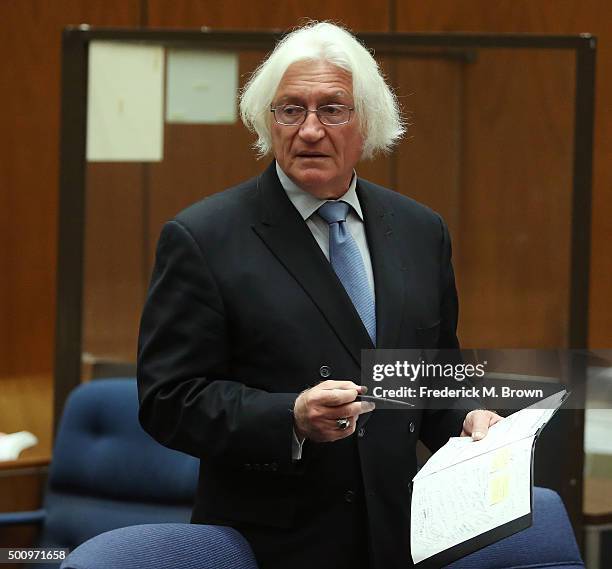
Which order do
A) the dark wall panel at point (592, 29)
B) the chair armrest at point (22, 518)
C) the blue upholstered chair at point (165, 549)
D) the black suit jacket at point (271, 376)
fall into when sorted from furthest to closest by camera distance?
the dark wall panel at point (592, 29) → the chair armrest at point (22, 518) → the black suit jacket at point (271, 376) → the blue upholstered chair at point (165, 549)

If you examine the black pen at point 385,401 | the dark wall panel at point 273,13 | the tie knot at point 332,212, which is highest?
the dark wall panel at point 273,13

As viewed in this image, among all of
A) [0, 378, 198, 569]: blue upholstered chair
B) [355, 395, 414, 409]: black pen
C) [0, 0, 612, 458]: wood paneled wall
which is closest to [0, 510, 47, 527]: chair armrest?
[0, 378, 198, 569]: blue upholstered chair

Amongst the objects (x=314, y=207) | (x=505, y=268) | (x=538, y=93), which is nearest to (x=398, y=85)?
(x=538, y=93)

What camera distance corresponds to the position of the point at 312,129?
5.37 feet

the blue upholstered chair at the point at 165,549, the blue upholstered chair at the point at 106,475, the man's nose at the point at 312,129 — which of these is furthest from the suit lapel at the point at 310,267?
the blue upholstered chair at the point at 106,475

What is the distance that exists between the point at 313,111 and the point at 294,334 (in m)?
0.35

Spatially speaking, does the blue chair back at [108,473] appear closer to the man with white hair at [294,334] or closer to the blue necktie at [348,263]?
the man with white hair at [294,334]

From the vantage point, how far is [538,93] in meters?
3.00

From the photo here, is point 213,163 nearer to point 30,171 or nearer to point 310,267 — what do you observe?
point 30,171

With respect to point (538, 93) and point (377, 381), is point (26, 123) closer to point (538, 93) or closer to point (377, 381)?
point (538, 93)

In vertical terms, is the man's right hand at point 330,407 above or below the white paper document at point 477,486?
above

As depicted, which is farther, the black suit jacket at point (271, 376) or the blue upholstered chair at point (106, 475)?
the blue upholstered chair at point (106, 475)

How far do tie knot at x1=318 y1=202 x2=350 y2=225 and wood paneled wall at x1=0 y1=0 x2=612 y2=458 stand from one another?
1.34 meters

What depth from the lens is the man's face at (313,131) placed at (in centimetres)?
165
